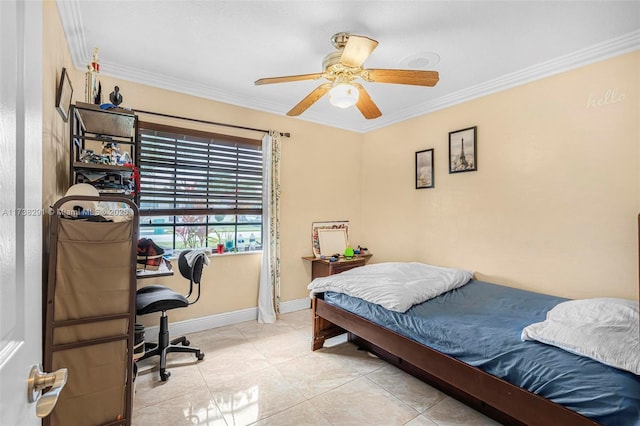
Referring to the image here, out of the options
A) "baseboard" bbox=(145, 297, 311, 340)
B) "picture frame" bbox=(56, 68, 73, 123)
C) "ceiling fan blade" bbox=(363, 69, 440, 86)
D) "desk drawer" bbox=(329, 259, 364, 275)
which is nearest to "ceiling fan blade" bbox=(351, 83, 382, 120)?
Result: "ceiling fan blade" bbox=(363, 69, 440, 86)

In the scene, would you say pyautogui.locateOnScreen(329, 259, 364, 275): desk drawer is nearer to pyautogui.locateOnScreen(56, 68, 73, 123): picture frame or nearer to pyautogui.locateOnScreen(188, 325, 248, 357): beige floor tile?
pyautogui.locateOnScreen(188, 325, 248, 357): beige floor tile

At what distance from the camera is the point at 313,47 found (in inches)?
93.5

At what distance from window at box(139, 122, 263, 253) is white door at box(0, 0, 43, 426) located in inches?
97.9

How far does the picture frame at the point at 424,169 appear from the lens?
3.62m

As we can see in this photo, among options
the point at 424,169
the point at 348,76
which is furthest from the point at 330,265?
the point at 348,76

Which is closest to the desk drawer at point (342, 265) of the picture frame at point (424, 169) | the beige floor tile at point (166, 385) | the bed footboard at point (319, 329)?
the bed footboard at point (319, 329)

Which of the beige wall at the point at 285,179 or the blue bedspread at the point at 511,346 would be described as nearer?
the blue bedspread at the point at 511,346

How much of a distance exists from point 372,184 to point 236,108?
2.14 m

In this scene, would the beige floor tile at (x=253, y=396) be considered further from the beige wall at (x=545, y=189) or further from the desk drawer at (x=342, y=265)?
the beige wall at (x=545, y=189)

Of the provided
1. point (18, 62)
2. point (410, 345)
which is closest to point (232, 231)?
point (410, 345)

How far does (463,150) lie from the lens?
10.8 ft

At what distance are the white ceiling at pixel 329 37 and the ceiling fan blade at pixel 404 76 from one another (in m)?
0.34

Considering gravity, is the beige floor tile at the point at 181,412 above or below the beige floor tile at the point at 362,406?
above

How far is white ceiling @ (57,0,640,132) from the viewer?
6.36 ft
